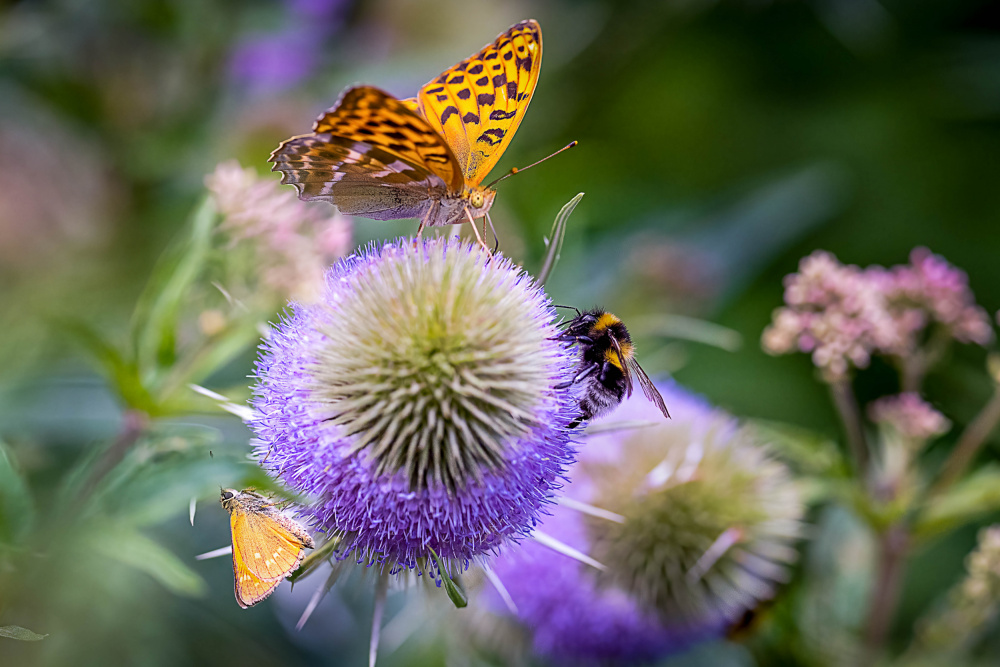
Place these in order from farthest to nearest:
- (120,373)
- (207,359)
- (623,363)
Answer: (207,359)
(120,373)
(623,363)

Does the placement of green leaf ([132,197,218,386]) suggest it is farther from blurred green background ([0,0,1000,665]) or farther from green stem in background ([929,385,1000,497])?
green stem in background ([929,385,1000,497])

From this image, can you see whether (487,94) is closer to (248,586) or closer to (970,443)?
(248,586)

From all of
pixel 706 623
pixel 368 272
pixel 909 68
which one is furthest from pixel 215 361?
pixel 909 68

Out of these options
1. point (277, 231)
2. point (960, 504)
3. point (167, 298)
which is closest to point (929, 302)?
point (960, 504)

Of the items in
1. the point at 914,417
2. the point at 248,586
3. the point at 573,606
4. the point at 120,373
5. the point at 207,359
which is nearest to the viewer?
the point at 248,586

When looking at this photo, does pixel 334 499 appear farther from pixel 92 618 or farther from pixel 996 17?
pixel 996 17

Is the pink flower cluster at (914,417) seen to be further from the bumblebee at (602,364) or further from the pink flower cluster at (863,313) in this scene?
the bumblebee at (602,364)
